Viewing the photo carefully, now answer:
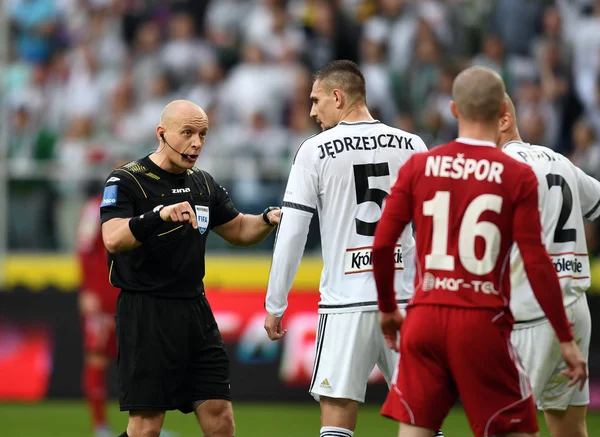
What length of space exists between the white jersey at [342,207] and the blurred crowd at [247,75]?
20.8ft

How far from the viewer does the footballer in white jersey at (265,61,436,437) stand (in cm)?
598

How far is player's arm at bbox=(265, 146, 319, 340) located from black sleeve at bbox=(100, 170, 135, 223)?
878 mm

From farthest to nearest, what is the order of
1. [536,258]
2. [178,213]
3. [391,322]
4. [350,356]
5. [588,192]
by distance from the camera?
1. [588,192]
2. [350,356]
3. [178,213]
4. [391,322]
5. [536,258]

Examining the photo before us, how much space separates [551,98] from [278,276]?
8931mm

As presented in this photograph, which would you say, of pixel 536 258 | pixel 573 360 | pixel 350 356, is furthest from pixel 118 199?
pixel 573 360

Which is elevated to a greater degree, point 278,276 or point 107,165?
point 107,165

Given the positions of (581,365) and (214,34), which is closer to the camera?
(581,365)

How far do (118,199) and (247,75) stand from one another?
8934 millimetres

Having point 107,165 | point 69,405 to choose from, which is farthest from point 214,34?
point 69,405

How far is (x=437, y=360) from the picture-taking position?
4.80 metres

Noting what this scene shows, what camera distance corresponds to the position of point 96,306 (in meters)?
10.5

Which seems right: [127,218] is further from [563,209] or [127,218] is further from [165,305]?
[563,209]

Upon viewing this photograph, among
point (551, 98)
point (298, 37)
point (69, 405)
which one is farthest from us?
point (298, 37)

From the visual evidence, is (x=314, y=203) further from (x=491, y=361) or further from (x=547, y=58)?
(x=547, y=58)
